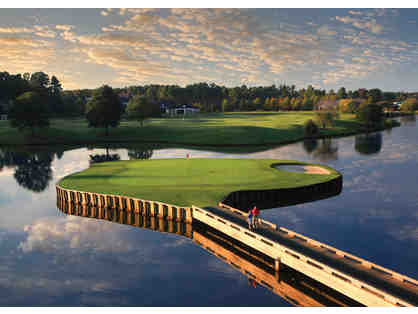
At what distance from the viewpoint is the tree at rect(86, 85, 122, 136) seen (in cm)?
11694

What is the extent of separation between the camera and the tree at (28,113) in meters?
111

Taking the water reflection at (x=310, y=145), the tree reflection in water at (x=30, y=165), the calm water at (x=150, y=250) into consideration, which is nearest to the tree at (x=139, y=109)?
the tree reflection in water at (x=30, y=165)

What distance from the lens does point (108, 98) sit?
12050cm

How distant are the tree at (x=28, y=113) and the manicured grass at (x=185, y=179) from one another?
2448 inches

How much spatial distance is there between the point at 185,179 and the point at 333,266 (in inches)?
1153

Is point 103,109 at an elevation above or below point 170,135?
above

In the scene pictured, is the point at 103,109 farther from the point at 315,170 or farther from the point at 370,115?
the point at 370,115

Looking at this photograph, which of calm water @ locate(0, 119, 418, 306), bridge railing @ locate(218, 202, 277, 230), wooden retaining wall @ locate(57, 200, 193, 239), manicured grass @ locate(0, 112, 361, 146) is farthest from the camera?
manicured grass @ locate(0, 112, 361, 146)

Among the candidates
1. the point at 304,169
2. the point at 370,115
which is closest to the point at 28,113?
the point at 304,169

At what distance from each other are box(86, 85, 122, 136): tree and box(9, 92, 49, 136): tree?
1459 centimetres

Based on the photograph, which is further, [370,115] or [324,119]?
[370,115]

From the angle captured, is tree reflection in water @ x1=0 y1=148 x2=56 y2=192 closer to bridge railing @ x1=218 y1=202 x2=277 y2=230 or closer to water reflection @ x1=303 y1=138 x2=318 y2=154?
bridge railing @ x1=218 y1=202 x2=277 y2=230

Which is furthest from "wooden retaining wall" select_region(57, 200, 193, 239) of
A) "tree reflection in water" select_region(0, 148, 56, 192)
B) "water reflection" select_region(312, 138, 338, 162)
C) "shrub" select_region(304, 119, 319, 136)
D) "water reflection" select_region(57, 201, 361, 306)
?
"shrub" select_region(304, 119, 319, 136)

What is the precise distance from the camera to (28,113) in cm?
11144
